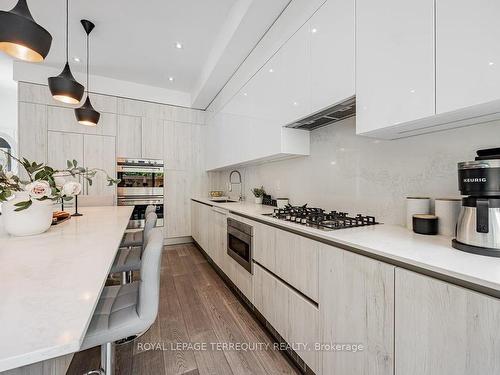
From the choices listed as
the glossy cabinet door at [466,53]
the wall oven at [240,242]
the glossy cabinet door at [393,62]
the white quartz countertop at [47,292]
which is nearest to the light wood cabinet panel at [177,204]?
the wall oven at [240,242]

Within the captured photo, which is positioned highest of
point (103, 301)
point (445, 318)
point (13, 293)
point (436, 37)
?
point (436, 37)

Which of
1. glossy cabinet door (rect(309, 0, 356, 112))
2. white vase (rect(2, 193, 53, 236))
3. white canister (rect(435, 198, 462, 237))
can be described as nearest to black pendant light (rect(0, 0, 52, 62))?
white vase (rect(2, 193, 53, 236))

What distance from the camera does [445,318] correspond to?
2.49 feet

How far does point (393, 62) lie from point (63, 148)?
4.45 meters

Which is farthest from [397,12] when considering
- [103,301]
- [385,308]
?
[103,301]

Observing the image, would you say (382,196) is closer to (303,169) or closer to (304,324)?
(303,169)

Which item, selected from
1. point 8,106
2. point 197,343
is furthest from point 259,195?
point 8,106

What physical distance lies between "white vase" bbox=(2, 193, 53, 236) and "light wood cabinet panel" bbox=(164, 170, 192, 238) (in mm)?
2928

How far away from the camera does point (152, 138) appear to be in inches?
167

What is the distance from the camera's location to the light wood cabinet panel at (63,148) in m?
3.56

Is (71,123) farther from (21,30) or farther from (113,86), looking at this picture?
(21,30)

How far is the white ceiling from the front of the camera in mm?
2260

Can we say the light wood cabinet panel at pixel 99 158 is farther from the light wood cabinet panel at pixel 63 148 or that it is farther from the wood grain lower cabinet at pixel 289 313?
the wood grain lower cabinet at pixel 289 313

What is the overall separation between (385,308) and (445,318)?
0.21 m
